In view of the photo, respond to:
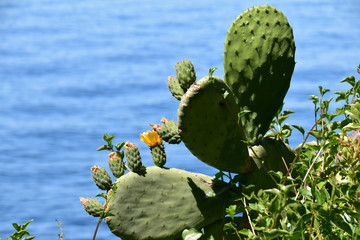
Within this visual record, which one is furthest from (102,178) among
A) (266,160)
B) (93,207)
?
(266,160)

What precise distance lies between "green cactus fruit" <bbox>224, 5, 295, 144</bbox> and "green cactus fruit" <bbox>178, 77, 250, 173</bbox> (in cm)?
14

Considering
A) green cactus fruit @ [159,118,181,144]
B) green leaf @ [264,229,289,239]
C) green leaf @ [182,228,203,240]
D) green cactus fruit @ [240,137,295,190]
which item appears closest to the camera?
green leaf @ [264,229,289,239]

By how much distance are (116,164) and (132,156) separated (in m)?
0.07

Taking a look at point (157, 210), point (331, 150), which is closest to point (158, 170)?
point (157, 210)

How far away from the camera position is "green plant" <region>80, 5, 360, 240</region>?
2.81m

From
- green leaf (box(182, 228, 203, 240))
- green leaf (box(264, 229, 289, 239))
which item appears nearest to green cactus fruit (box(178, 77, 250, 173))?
green leaf (box(182, 228, 203, 240))

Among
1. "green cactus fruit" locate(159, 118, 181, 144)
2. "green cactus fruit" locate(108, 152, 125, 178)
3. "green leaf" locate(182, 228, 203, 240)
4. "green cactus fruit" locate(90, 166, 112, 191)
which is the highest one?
"green cactus fruit" locate(159, 118, 181, 144)

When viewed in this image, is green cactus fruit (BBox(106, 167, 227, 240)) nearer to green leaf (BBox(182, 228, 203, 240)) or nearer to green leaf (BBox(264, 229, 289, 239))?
green leaf (BBox(182, 228, 203, 240))

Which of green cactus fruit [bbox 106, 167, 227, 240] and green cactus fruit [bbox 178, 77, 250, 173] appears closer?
green cactus fruit [bbox 178, 77, 250, 173]

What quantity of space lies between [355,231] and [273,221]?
203mm

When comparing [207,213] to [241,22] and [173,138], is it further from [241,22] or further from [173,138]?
[241,22]

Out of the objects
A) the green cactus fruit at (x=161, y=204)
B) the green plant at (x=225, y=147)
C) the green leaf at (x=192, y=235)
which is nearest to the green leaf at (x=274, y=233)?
the green leaf at (x=192, y=235)

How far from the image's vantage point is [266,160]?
3172mm

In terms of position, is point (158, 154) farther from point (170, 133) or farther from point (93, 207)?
point (93, 207)
